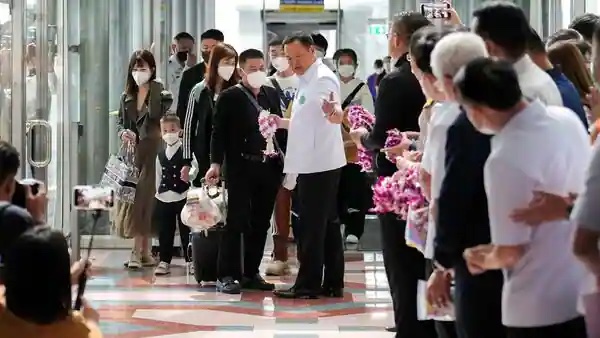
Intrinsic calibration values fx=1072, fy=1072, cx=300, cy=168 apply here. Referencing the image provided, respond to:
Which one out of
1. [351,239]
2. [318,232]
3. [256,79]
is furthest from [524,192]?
[351,239]

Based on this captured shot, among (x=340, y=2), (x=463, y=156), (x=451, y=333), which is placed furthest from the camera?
(x=340, y=2)

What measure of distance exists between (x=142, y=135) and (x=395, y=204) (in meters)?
3.97

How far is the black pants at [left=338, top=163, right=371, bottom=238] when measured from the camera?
23.1 feet

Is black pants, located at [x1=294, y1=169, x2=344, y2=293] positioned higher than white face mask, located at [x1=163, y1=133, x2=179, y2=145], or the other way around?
white face mask, located at [x1=163, y1=133, x2=179, y2=145]

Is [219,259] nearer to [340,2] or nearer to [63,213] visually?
[63,213]

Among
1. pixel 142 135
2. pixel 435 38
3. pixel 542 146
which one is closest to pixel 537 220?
pixel 542 146

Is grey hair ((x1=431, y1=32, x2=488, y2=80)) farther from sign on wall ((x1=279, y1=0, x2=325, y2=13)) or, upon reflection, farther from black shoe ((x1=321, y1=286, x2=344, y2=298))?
sign on wall ((x1=279, y1=0, x2=325, y2=13))

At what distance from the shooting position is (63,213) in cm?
855

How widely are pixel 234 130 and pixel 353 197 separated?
1.27m

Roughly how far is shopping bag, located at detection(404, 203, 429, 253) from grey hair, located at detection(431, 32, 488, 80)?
850 mm

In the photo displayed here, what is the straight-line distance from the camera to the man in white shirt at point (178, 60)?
8945 mm

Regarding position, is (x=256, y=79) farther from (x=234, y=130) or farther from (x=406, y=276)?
(x=406, y=276)

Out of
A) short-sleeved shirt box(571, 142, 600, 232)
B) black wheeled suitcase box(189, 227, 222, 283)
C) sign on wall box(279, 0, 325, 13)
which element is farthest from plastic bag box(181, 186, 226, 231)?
sign on wall box(279, 0, 325, 13)

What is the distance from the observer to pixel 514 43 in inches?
125
